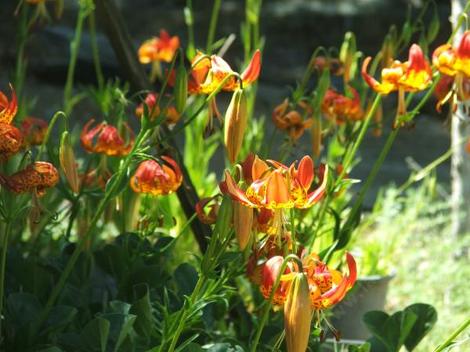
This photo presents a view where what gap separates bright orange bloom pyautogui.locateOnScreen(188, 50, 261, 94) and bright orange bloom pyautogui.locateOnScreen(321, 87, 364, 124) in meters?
0.42

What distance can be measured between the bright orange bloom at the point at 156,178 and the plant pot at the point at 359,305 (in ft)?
2.43

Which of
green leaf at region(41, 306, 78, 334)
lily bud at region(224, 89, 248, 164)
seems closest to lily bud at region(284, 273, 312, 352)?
lily bud at region(224, 89, 248, 164)

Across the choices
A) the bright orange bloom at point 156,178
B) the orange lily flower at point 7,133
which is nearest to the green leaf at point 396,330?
the bright orange bloom at point 156,178

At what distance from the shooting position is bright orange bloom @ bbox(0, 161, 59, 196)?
4.22 ft

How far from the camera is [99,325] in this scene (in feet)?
4.33

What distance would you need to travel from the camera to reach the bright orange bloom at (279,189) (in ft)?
3.75

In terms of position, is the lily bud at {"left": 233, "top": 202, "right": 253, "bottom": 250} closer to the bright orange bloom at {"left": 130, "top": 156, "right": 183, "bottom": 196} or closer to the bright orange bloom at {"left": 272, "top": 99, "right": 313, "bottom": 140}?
the bright orange bloom at {"left": 130, "top": 156, "right": 183, "bottom": 196}

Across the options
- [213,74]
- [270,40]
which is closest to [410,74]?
[213,74]

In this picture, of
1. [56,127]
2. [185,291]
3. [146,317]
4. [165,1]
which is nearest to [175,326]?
[146,317]

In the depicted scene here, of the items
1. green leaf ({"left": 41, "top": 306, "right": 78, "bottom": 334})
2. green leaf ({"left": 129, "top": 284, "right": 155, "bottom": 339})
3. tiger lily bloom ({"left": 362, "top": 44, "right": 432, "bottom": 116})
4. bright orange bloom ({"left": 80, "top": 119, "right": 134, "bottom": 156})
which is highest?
tiger lily bloom ({"left": 362, "top": 44, "right": 432, "bottom": 116})

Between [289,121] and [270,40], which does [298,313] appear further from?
[270,40]

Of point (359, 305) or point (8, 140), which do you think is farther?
point (359, 305)

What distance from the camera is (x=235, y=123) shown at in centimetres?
127

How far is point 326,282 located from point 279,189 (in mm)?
136
